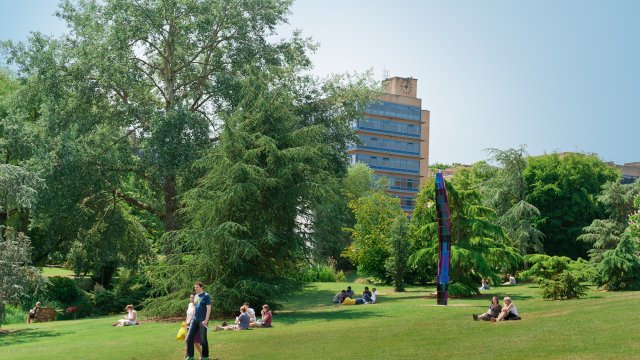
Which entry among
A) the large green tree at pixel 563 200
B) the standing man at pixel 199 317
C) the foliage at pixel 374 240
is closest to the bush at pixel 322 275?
the foliage at pixel 374 240

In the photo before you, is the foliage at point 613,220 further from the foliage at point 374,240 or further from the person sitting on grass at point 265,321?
the person sitting on grass at point 265,321

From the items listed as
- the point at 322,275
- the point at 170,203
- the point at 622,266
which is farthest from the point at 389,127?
the point at 622,266

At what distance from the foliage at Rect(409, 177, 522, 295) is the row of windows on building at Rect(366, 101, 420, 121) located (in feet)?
337

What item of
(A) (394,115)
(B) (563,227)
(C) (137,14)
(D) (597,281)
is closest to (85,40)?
(C) (137,14)

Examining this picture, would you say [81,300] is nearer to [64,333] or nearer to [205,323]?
[64,333]

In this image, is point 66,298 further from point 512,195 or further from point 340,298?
point 512,195

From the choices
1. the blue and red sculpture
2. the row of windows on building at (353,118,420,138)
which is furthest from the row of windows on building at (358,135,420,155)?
the blue and red sculpture

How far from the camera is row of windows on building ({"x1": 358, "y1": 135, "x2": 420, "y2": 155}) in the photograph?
146 metres

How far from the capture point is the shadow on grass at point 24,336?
2822 centimetres

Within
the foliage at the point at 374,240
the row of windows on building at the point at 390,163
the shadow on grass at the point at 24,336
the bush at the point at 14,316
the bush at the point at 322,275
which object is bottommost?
the shadow on grass at the point at 24,336

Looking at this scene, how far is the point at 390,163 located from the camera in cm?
14988

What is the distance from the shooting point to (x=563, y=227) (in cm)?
7394

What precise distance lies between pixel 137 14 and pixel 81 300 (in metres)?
17.4

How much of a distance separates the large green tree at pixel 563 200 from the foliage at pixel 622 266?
30372mm
